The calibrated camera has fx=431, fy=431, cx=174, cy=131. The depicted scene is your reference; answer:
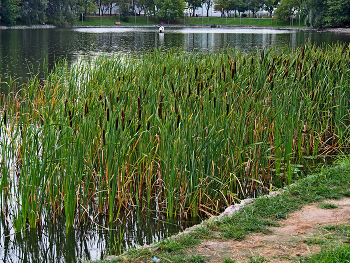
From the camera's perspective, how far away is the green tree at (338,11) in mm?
58875

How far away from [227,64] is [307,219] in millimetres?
5207

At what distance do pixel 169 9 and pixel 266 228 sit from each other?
100 meters

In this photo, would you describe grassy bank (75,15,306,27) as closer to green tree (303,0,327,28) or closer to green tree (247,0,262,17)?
green tree (247,0,262,17)

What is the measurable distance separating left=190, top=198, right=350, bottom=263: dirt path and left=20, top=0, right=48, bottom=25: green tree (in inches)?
2509

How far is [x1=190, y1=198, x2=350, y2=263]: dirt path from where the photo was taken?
2.88m

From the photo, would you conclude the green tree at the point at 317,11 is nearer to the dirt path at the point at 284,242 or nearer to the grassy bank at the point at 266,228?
the grassy bank at the point at 266,228

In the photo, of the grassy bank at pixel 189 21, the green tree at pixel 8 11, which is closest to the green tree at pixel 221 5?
the grassy bank at pixel 189 21

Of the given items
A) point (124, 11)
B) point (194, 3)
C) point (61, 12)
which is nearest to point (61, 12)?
point (61, 12)

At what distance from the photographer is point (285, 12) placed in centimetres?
8906

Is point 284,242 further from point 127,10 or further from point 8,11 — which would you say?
point 127,10

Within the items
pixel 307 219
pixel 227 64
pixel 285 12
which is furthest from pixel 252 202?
pixel 285 12

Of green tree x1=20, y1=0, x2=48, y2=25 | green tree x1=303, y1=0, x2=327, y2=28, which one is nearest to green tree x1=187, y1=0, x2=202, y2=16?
Answer: green tree x1=303, y1=0, x2=327, y2=28

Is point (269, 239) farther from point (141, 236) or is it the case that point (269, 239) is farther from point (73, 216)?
point (73, 216)

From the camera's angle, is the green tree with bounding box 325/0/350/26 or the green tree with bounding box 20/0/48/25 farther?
the green tree with bounding box 20/0/48/25
